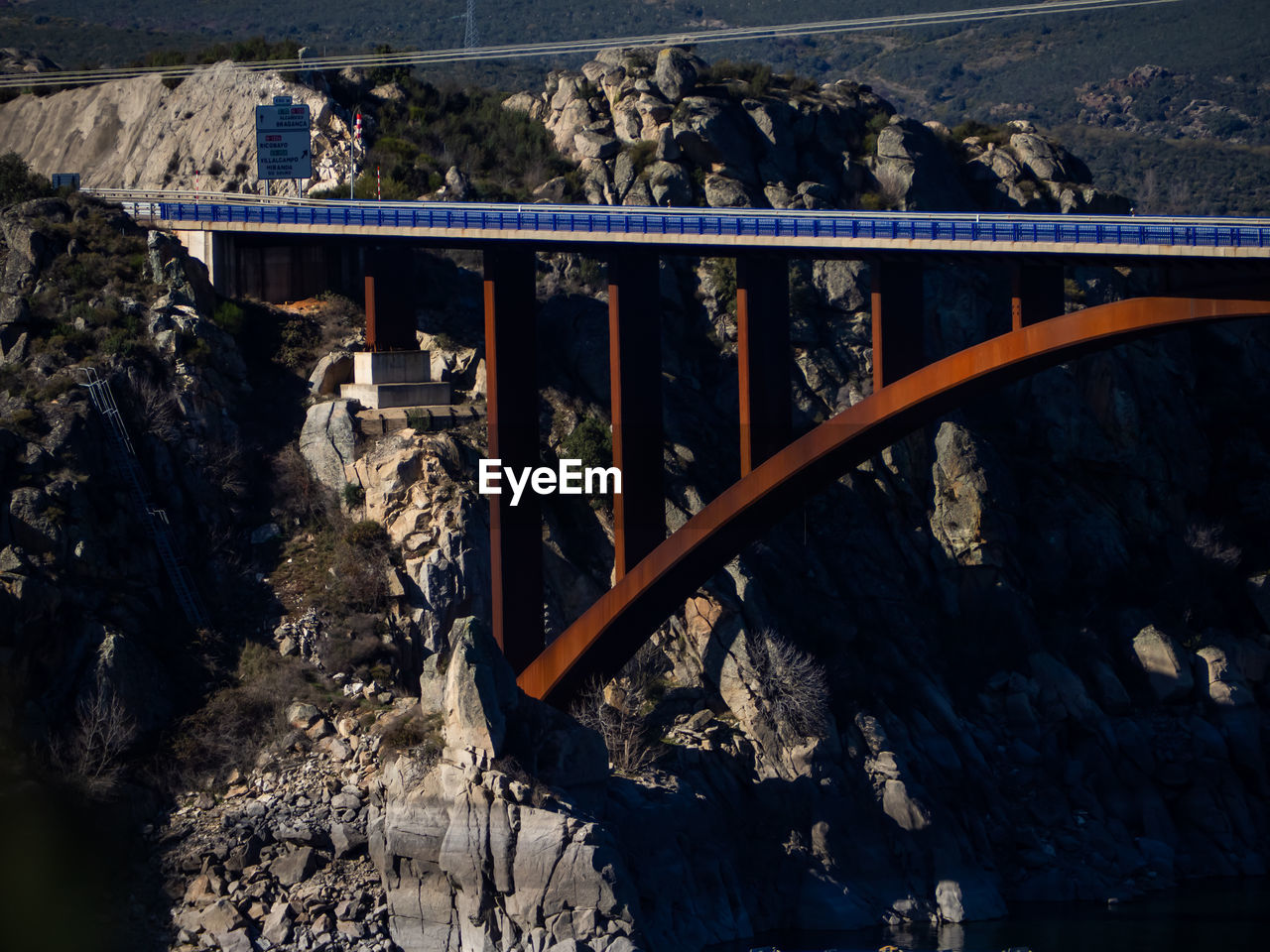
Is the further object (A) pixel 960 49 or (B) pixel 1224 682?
(A) pixel 960 49

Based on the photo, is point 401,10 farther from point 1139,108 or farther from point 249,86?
point 249,86

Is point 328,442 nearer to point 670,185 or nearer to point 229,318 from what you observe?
point 229,318

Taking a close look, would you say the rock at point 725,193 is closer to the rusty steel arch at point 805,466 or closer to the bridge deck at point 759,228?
the bridge deck at point 759,228

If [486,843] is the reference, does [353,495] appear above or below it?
above

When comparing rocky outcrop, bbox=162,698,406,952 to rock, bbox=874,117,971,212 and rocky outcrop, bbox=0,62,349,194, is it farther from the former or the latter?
rock, bbox=874,117,971,212

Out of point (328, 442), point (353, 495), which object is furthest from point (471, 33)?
point (353, 495)

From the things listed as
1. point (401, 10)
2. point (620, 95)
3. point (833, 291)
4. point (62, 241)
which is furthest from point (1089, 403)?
point (401, 10)
